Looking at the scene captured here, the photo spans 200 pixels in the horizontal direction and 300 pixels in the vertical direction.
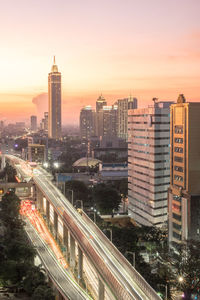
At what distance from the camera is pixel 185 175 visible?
31.9m

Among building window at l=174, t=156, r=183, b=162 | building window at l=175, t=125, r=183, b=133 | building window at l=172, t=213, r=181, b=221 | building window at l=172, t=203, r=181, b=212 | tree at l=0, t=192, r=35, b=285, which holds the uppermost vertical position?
building window at l=175, t=125, r=183, b=133

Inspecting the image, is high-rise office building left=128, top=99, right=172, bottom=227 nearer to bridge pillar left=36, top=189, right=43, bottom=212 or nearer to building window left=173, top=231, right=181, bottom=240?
building window left=173, top=231, right=181, bottom=240

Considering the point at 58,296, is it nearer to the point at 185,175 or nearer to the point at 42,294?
the point at 42,294

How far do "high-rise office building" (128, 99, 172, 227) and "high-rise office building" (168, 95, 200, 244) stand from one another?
676cm

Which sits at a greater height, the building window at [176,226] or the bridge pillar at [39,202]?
the building window at [176,226]

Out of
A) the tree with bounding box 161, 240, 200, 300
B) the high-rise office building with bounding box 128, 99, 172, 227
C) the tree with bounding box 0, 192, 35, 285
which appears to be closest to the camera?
the tree with bounding box 161, 240, 200, 300

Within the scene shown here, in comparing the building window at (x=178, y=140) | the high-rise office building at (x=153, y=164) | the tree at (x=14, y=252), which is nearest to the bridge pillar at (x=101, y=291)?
the tree at (x=14, y=252)

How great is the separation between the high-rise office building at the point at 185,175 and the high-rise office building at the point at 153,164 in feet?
22.2

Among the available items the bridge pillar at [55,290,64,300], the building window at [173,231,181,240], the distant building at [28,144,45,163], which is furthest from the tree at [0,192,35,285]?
the distant building at [28,144,45,163]

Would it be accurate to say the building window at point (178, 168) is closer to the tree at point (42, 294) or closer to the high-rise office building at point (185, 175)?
the high-rise office building at point (185, 175)

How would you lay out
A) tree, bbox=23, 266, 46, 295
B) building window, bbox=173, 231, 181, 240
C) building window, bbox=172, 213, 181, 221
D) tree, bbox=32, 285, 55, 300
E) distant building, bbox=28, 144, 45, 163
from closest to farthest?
tree, bbox=32, 285, 55, 300 < tree, bbox=23, 266, 46, 295 < building window, bbox=173, 231, 181, 240 < building window, bbox=172, 213, 181, 221 < distant building, bbox=28, 144, 45, 163

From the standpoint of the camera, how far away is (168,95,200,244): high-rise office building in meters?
31.1

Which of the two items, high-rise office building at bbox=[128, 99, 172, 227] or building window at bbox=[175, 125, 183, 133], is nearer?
building window at bbox=[175, 125, 183, 133]

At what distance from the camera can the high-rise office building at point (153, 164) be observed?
1586 inches
